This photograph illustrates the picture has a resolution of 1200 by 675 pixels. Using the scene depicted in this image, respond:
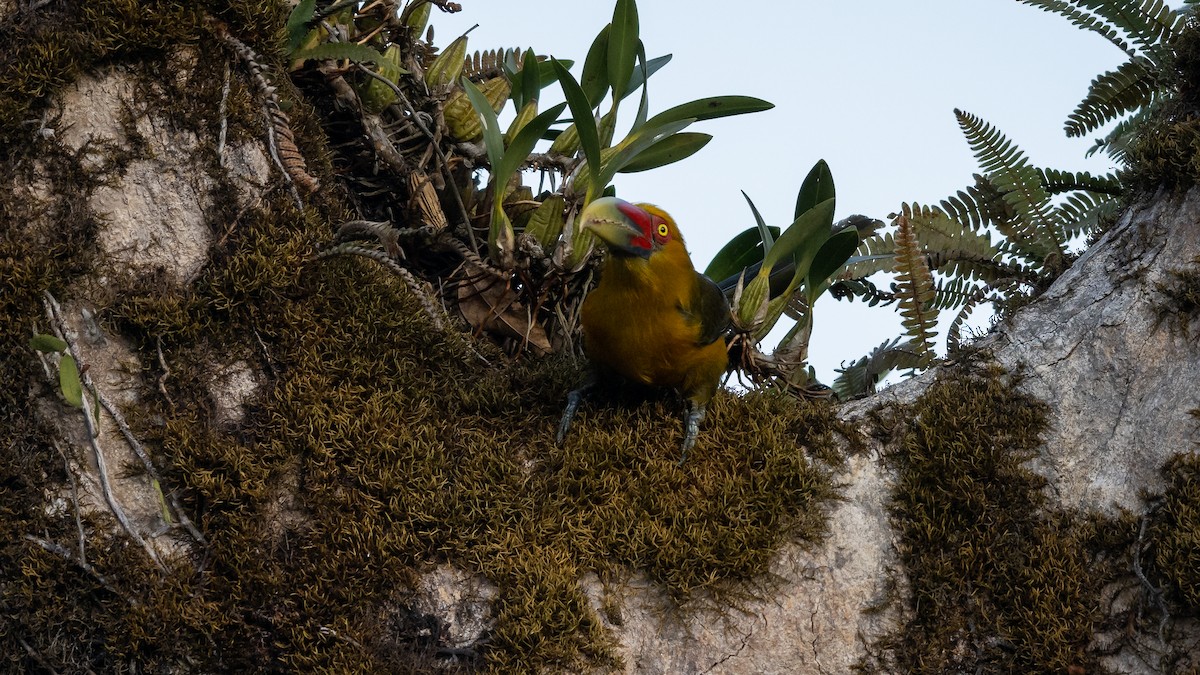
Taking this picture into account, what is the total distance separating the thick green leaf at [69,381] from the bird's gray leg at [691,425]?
4.81ft

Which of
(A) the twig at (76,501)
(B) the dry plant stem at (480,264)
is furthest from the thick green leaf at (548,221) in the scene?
(A) the twig at (76,501)

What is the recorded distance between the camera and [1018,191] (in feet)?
12.4

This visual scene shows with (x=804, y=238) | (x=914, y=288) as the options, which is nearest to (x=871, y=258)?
(x=914, y=288)

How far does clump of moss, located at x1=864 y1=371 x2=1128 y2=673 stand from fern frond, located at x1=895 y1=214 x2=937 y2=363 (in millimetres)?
795

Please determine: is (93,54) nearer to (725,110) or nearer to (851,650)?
(725,110)

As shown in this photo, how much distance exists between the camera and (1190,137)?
2.93 m

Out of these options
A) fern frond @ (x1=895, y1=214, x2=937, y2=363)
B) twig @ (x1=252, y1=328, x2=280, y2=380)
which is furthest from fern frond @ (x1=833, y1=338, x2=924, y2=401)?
twig @ (x1=252, y1=328, x2=280, y2=380)

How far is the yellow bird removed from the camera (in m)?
2.86

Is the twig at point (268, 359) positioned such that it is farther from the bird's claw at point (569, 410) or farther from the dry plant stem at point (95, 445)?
the bird's claw at point (569, 410)

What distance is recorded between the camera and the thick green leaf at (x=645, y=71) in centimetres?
338

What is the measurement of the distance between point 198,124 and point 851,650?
2211mm

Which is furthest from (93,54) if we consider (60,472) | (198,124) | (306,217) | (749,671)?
(749,671)

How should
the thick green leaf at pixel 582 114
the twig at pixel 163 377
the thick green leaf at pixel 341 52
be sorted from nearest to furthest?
1. the twig at pixel 163 377
2. the thick green leaf at pixel 582 114
3. the thick green leaf at pixel 341 52

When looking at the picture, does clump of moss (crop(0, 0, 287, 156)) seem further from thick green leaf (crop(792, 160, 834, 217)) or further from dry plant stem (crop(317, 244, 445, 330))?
thick green leaf (crop(792, 160, 834, 217))
